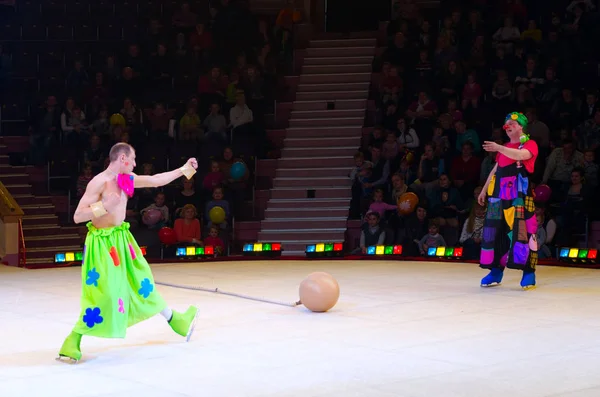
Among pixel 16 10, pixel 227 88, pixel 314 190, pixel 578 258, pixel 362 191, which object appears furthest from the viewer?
pixel 16 10

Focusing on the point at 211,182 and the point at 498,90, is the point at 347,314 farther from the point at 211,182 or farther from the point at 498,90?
the point at 498,90

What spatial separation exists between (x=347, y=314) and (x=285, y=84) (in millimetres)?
10035

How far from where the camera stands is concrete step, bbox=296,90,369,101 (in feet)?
59.8

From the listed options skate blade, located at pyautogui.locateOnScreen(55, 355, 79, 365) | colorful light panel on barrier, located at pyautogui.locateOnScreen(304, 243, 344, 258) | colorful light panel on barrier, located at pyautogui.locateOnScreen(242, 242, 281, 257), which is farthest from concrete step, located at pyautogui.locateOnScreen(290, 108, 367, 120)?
skate blade, located at pyautogui.locateOnScreen(55, 355, 79, 365)

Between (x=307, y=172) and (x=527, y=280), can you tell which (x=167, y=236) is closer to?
(x=307, y=172)

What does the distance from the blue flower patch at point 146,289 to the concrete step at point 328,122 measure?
10.6 m

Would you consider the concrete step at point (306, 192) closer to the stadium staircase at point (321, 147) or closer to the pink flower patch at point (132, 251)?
the stadium staircase at point (321, 147)

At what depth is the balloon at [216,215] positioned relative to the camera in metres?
14.9


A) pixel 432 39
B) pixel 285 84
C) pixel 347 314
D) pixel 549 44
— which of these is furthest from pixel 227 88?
pixel 347 314

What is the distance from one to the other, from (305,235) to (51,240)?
152 inches

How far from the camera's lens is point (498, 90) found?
1593 cm

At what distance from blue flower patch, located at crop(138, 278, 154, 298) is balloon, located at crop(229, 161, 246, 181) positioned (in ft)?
27.2

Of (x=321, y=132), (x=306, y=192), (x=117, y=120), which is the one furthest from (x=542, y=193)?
(x=117, y=120)

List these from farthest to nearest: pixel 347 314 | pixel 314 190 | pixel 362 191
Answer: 1. pixel 314 190
2. pixel 362 191
3. pixel 347 314
